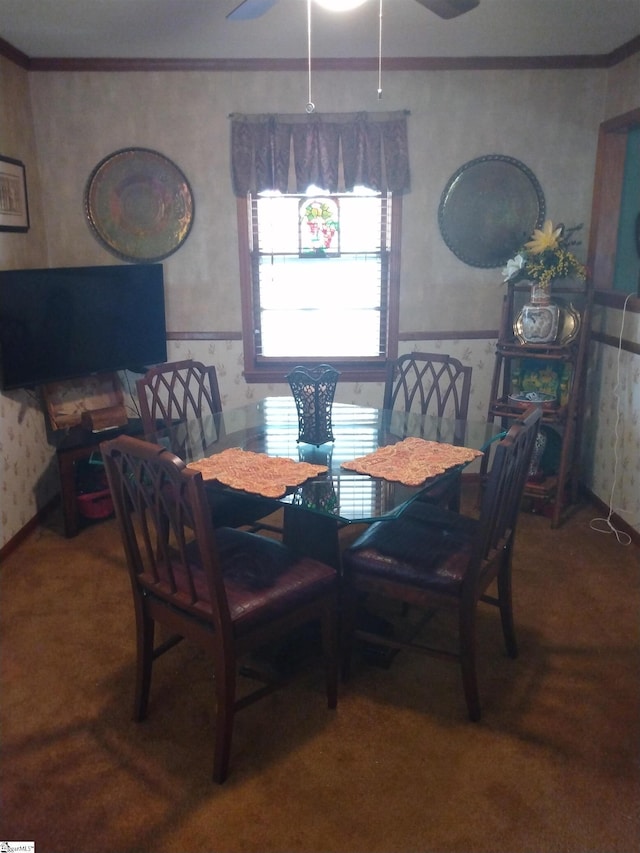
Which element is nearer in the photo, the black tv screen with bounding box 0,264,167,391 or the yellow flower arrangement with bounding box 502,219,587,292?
the black tv screen with bounding box 0,264,167,391

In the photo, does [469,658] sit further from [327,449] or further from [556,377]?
[556,377]

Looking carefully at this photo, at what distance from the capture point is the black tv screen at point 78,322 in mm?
3166

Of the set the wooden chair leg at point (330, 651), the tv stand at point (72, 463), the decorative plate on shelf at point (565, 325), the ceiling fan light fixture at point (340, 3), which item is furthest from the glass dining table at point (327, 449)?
the ceiling fan light fixture at point (340, 3)

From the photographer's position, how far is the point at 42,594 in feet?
9.50

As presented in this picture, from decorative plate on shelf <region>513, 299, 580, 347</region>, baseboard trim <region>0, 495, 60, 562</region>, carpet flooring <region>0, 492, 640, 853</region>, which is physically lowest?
carpet flooring <region>0, 492, 640, 853</region>

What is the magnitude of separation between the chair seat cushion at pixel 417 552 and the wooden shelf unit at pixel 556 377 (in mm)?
1236

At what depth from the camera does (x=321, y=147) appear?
3.63 metres

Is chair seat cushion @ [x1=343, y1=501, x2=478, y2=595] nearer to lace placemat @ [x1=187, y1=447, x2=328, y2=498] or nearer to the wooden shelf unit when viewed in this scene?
lace placemat @ [x1=187, y1=447, x2=328, y2=498]

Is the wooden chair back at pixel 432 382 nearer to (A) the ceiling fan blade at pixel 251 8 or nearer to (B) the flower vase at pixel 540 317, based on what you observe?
(B) the flower vase at pixel 540 317

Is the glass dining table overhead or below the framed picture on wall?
below

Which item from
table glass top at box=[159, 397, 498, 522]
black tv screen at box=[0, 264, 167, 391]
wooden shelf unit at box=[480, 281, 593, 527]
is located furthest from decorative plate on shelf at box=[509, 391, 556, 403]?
black tv screen at box=[0, 264, 167, 391]

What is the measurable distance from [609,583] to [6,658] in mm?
2532

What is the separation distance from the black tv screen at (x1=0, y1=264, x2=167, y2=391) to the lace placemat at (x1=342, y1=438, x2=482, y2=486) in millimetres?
1872

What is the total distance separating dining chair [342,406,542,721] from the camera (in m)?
2.01
